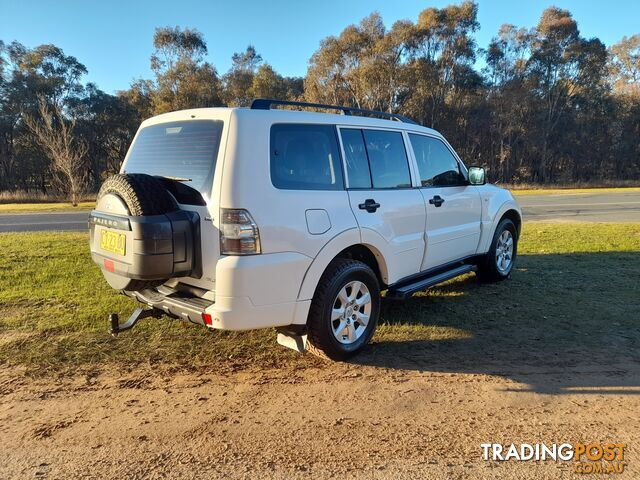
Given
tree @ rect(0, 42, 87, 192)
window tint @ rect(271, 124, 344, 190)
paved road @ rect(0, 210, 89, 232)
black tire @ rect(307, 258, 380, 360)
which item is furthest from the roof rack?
tree @ rect(0, 42, 87, 192)

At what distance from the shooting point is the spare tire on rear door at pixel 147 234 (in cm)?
308

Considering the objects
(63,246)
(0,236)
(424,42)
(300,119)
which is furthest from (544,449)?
(424,42)

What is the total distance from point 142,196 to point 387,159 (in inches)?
90.3

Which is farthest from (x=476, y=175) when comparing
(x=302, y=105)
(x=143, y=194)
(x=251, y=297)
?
(x=143, y=194)

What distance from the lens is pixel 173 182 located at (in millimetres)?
3385

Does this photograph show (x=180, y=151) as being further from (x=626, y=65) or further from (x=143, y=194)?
(x=626, y=65)

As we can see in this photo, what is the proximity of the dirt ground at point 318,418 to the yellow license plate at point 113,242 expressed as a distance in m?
1.02

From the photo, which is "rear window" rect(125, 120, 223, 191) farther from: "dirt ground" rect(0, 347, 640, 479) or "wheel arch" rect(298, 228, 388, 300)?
"dirt ground" rect(0, 347, 640, 479)

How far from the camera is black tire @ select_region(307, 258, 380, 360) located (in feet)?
11.4

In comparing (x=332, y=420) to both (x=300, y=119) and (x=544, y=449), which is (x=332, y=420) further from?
(x=300, y=119)

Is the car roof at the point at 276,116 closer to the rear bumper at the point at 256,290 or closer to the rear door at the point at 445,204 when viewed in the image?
the rear door at the point at 445,204

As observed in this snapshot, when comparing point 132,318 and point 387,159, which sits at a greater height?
point 387,159

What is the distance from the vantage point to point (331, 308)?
11.6 feet

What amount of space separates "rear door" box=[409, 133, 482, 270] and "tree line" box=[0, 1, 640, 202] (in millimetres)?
31694
